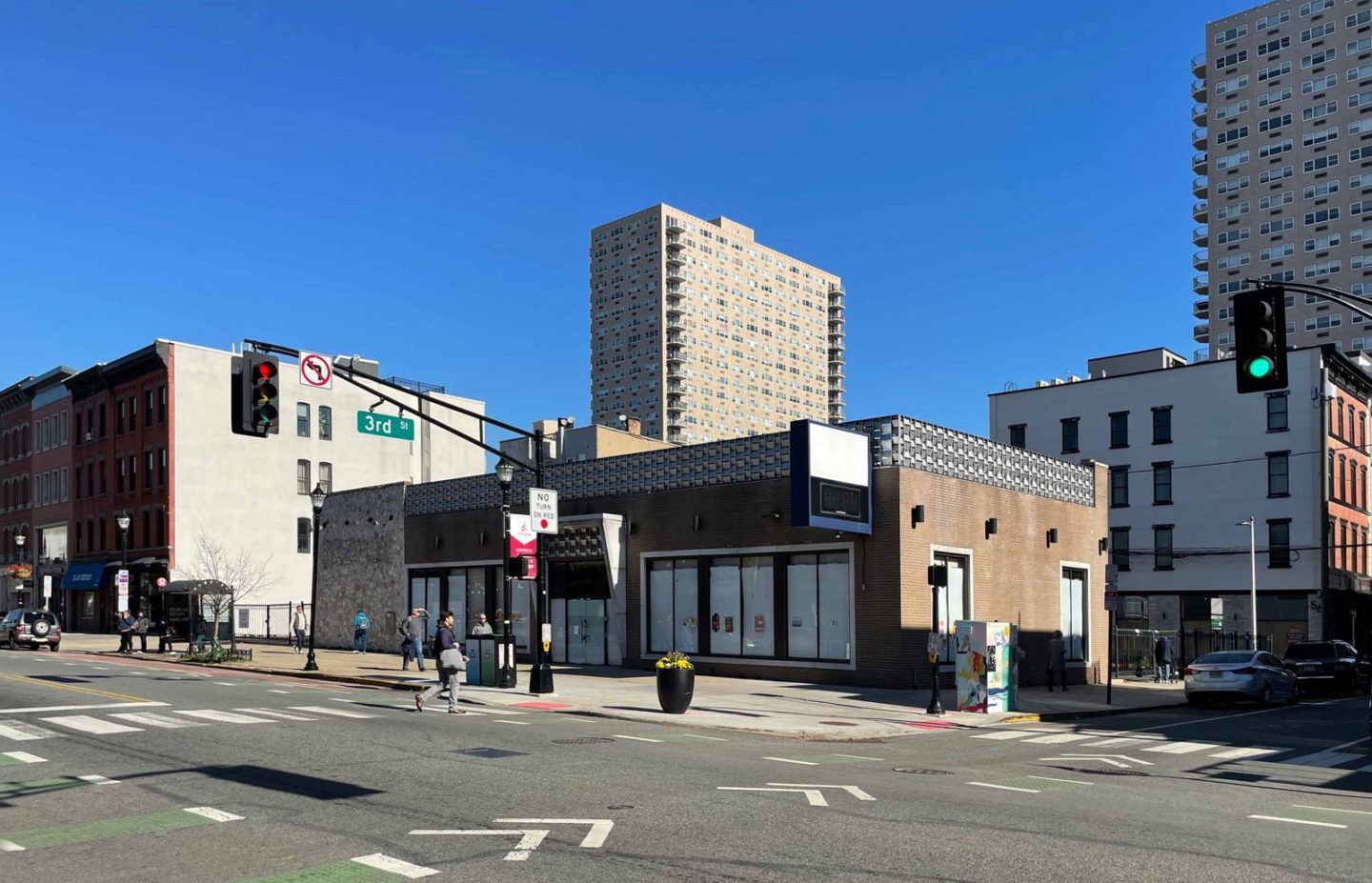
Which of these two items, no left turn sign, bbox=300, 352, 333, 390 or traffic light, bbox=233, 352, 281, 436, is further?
no left turn sign, bbox=300, 352, 333, 390

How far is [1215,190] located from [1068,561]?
103 meters

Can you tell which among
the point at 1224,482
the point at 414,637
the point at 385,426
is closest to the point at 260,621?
the point at 414,637

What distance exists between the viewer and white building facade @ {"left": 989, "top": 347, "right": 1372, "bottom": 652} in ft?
195

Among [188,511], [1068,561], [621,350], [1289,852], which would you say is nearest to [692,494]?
[1068,561]

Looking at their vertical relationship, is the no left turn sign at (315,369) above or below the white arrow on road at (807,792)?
above

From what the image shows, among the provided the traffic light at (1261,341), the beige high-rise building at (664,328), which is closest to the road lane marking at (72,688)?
the traffic light at (1261,341)

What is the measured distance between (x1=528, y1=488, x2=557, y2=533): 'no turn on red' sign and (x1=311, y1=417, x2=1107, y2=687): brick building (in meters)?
6.90

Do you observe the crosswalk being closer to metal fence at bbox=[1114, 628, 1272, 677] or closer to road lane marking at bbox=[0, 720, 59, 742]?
road lane marking at bbox=[0, 720, 59, 742]

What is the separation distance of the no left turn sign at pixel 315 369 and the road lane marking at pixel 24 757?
27.4ft

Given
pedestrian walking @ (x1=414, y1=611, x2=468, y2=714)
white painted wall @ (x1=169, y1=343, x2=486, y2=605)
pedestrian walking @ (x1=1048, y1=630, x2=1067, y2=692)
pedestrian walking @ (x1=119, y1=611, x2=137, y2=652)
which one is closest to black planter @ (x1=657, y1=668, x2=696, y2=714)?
pedestrian walking @ (x1=414, y1=611, x2=468, y2=714)

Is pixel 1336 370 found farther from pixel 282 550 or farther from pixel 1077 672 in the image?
pixel 282 550

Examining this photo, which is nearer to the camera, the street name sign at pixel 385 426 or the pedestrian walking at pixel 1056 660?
the street name sign at pixel 385 426

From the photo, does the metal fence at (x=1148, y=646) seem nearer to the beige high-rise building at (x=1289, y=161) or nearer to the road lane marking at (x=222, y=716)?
the road lane marking at (x=222, y=716)

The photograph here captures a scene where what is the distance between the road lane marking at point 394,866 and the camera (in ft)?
28.4
